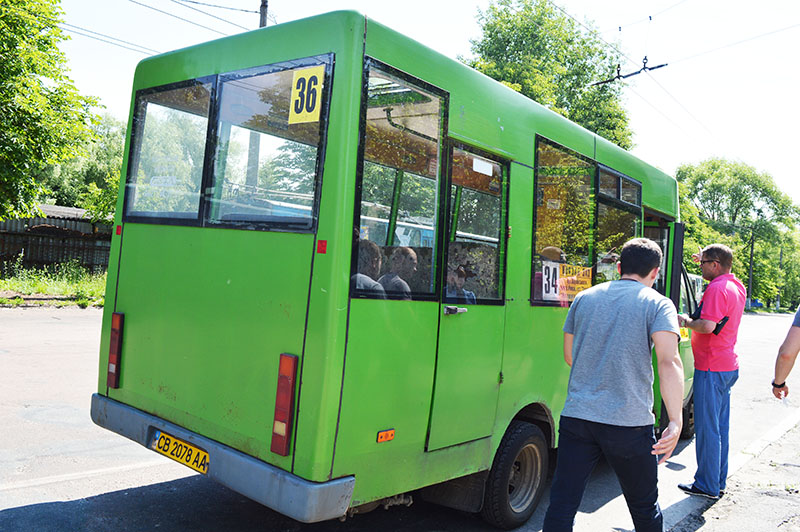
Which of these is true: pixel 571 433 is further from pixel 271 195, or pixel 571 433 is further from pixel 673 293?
pixel 673 293

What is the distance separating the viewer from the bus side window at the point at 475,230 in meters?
3.81

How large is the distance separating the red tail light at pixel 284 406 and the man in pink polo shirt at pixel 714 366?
361 cm

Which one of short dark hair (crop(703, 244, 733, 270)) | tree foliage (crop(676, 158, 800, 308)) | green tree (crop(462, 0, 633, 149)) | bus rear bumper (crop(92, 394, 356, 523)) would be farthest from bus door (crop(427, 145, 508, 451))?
tree foliage (crop(676, 158, 800, 308))

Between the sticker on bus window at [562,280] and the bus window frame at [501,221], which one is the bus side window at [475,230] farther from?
the sticker on bus window at [562,280]

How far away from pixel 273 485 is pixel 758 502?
4.39 m

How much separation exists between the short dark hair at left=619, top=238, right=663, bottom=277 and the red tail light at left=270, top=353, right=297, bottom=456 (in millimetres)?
1887

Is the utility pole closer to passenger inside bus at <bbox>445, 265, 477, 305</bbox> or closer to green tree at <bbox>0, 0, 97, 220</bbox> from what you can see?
green tree at <bbox>0, 0, 97, 220</bbox>

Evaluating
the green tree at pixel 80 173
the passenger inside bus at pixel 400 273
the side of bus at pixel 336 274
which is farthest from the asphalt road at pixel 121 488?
the green tree at pixel 80 173

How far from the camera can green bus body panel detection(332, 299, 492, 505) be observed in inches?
124

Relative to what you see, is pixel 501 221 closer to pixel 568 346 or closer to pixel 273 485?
pixel 568 346

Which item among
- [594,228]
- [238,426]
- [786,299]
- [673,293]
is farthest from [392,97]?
[786,299]

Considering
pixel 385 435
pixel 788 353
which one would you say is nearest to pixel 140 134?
pixel 385 435

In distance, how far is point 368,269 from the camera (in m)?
3.26

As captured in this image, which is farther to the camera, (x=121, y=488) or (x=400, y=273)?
(x=121, y=488)
